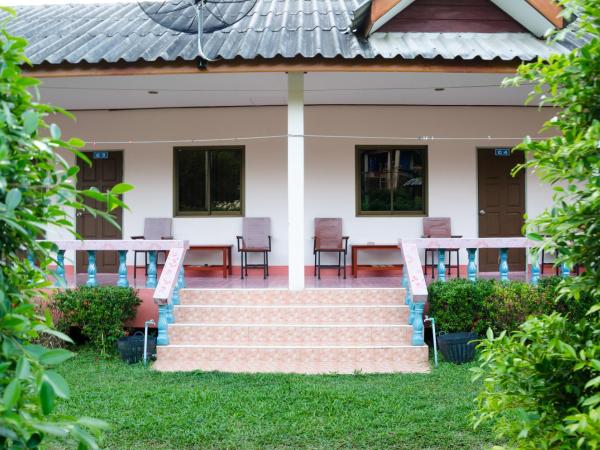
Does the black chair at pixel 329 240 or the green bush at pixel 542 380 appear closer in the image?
the green bush at pixel 542 380

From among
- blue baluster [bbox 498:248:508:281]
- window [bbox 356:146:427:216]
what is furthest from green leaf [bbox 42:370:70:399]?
window [bbox 356:146:427:216]

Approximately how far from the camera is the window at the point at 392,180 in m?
10.4

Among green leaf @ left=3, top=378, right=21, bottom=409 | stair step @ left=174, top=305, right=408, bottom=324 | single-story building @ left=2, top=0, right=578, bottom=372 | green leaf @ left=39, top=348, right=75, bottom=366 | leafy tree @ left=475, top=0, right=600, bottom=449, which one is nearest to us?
green leaf @ left=3, top=378, right=21, bottom=409

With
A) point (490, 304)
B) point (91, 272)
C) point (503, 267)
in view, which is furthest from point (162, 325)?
point (503, 267)

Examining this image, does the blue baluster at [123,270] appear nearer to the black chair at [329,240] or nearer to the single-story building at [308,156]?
the single-story building at [308,156]

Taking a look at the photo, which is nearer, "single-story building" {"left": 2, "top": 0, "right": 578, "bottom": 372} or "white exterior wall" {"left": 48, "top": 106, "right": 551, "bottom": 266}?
"single-story building" {"left": 2, "top": 0, "right": 578, "bottom": 372}

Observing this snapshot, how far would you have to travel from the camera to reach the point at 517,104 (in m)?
10.2

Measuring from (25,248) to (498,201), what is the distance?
385 inches

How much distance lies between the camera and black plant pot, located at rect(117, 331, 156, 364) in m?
6.74

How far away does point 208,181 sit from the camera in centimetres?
1045

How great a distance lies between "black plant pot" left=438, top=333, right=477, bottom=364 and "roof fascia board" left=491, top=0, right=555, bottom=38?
15.9ft

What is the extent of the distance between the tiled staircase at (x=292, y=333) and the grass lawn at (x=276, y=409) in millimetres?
381

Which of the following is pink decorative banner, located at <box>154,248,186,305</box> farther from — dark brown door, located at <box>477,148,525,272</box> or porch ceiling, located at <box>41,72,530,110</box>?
dark brown door, located at <box>477,148,525,272</box>

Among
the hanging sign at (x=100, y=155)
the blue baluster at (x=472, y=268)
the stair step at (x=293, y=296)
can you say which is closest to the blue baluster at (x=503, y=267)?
the blue baluster at (x=472, y=268)
